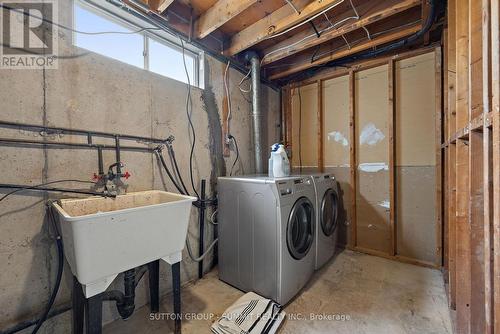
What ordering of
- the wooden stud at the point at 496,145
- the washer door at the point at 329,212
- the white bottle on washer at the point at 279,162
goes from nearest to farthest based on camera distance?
the wooden stud at the point at 496,145 < the white bottle on washer at the point at 279,162 < the washer door at the point at 329,212

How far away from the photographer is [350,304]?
165cm

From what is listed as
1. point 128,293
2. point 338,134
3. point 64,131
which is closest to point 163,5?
point 64,131

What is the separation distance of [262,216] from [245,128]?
131cm

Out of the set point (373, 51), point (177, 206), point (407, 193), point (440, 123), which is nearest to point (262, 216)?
point (177, 206)

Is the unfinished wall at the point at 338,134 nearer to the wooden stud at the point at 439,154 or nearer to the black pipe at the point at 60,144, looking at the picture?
the wooden stud at the point at 439,154

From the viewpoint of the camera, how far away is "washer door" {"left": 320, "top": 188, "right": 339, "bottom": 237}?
2178 mm

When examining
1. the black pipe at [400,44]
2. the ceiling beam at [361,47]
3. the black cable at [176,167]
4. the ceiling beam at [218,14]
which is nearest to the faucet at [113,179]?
the black cable at [176,167]

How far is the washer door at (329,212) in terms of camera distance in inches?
85.7

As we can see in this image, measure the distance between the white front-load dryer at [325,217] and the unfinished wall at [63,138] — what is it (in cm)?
120

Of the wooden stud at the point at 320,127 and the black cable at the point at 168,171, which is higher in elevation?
the wooden stud at the point at 320,127

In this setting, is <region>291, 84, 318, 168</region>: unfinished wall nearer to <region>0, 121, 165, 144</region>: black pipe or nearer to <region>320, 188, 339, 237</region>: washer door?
<region>320, 188, 339, 237</region>: washer door

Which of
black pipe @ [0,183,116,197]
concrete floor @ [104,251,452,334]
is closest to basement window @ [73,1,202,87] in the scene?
black pipe @ [0,183,116,197]

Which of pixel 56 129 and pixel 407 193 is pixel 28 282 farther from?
pixel 407 193

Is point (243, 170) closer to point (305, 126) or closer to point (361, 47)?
point (305, 126)
